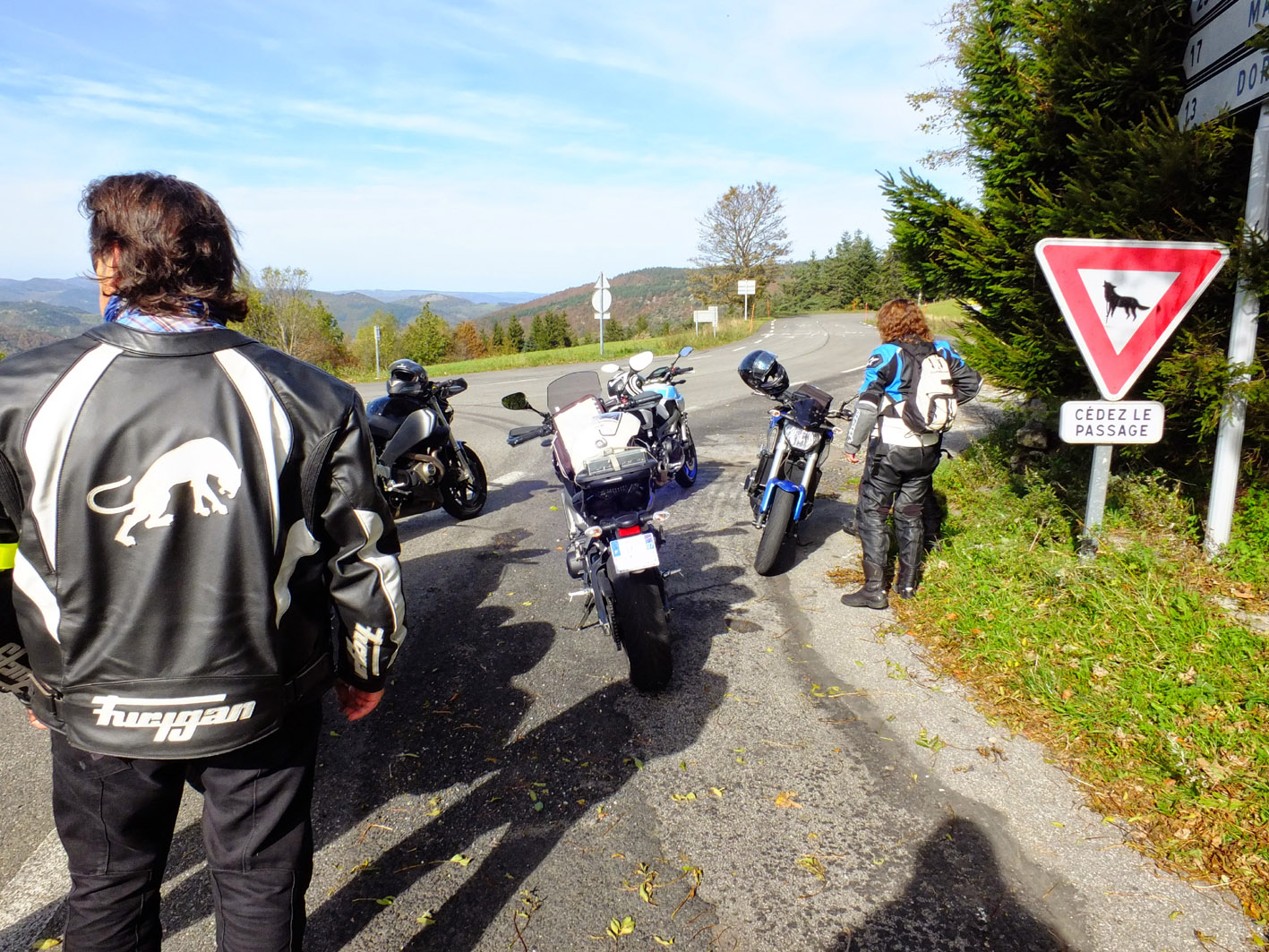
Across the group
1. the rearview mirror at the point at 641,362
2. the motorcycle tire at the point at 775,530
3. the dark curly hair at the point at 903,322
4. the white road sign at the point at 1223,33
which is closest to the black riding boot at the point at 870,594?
the motorcycle tire at the point at 775,530

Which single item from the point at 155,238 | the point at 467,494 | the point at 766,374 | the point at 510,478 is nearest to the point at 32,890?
the point at 155,238

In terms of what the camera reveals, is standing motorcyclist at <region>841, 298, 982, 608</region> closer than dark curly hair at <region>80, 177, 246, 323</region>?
No

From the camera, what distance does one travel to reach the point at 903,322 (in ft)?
15.0

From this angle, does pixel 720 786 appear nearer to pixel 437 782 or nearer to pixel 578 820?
pixel 578 820

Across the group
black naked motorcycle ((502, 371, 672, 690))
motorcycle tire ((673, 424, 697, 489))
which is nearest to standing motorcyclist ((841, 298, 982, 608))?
black naked motorcycle ((502, 371, 672, 690))

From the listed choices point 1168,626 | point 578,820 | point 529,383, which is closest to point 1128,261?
point 1168,626

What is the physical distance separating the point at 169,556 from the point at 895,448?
3.91 meters

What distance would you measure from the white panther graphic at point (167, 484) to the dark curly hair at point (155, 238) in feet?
1.09

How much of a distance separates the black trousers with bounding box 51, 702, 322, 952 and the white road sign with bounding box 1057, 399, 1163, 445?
356cm

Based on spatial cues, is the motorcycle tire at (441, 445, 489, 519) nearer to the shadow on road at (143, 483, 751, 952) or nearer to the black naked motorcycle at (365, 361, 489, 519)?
the black naked motorcycle at (365, 361, 489, 519)

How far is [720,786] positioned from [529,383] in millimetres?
15820

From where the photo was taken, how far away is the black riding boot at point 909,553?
4.64m

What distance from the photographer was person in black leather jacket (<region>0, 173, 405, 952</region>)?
4.91 ft

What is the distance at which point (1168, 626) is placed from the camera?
3623 millimetres
